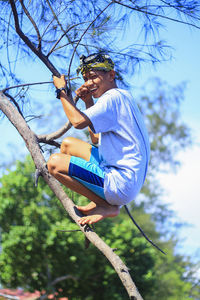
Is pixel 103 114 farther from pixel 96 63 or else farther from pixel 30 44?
pixel 30 44

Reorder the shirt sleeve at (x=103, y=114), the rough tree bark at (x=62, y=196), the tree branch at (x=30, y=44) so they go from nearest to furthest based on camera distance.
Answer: the rough tree bark at (x=62, y=196) < the shirt sleeve at (x=103, y=114) < the tree branch at (x=30, y=44)

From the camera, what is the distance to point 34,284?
30.3 feet

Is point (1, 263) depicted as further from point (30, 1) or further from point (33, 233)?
point (30, 1)

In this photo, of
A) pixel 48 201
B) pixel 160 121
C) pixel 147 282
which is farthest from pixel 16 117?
pixel 160 121

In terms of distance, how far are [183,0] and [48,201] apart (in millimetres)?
7211

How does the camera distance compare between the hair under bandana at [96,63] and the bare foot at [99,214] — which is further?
the hair under bandana at [96,63]

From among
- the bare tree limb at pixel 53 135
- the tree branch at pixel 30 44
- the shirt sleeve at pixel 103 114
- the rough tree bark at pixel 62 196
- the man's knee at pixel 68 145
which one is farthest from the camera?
the bare tree limb at pixel 53 135

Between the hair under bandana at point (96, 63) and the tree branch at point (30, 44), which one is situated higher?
the tree branch at point (30, 44)

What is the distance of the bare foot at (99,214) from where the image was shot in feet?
7.79

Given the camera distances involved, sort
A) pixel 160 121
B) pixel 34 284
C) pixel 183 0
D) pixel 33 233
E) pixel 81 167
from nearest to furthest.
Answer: pixel 81 167, pixel 183 0, pixel 33 233, pixel 34 284, pixel 160 121

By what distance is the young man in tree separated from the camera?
237 cm

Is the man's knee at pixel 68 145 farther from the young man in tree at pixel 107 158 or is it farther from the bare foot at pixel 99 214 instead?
the bare foot at pixel 99 214

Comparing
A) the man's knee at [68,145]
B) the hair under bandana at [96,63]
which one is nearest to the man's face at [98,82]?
the hair under bandana at [96,63]

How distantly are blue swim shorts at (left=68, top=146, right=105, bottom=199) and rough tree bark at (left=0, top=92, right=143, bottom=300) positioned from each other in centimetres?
18
